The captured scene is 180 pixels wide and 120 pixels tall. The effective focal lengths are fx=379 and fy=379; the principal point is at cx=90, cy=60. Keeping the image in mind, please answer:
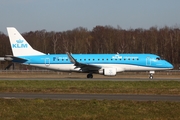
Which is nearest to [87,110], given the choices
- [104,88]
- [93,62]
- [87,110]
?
[87,110]

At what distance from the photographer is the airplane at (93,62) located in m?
43.9

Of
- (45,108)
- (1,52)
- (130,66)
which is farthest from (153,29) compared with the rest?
(45,108)

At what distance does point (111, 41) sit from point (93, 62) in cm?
6159

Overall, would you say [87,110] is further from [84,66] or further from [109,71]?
[84,66]

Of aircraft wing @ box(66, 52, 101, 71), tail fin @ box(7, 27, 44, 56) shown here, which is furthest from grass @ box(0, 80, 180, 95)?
tail fin @ box(7, 27, 44, 56)

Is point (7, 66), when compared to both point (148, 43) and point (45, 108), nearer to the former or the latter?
point (148, 43)

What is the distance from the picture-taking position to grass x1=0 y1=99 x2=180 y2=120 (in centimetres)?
1320

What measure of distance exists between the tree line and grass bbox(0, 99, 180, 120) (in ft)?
237

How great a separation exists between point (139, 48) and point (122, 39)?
764 cm

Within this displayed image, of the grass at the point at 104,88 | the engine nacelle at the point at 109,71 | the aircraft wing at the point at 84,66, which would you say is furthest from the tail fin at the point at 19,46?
the grass at the point at 104,88

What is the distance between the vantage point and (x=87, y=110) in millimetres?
15039

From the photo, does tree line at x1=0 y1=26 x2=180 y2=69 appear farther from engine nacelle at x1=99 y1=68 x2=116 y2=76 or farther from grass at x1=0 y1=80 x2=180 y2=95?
grass at x1=0 y1=80 x2=180 y2=95

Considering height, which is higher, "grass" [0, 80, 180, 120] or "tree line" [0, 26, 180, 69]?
"tree line" [0, 26, 180, 69]

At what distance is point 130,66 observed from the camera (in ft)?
144
